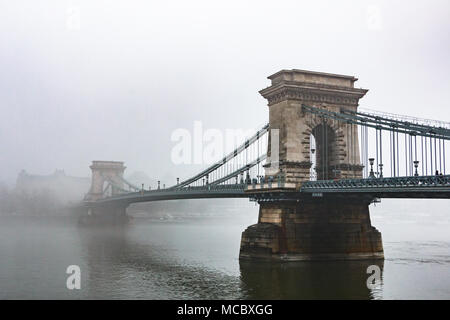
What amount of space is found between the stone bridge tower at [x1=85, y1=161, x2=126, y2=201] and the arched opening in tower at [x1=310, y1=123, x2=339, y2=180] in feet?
340

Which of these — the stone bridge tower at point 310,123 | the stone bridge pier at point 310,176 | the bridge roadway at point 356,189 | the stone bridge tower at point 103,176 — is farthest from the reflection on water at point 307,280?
→ the stone bridge tower at point 103,176

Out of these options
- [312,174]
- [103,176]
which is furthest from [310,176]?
[103,176]

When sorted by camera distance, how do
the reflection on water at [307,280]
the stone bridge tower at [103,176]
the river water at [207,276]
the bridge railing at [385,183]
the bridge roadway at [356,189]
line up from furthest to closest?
the stone bridge tower at [103,176], the river water at [207,276], the reflection on water at [307,280], the bridge roadway at [356,189], the bridge railing at [385,183]

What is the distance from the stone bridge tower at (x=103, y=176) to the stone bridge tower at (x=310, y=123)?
106m

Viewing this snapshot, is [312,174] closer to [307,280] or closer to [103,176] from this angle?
[307,280]

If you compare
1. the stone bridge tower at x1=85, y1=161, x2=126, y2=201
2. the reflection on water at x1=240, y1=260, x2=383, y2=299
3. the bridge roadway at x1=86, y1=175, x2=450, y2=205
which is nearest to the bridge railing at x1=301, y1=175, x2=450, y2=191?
the bridge roadway at x1=86, y1=175, x2=450, y2=205

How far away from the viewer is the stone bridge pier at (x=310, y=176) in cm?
4675

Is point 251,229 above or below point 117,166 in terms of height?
below

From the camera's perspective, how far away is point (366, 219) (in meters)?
49.5

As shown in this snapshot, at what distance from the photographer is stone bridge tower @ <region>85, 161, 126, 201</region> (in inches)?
5965

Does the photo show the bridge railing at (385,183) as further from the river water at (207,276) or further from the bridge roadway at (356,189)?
the river water at (207,276)
